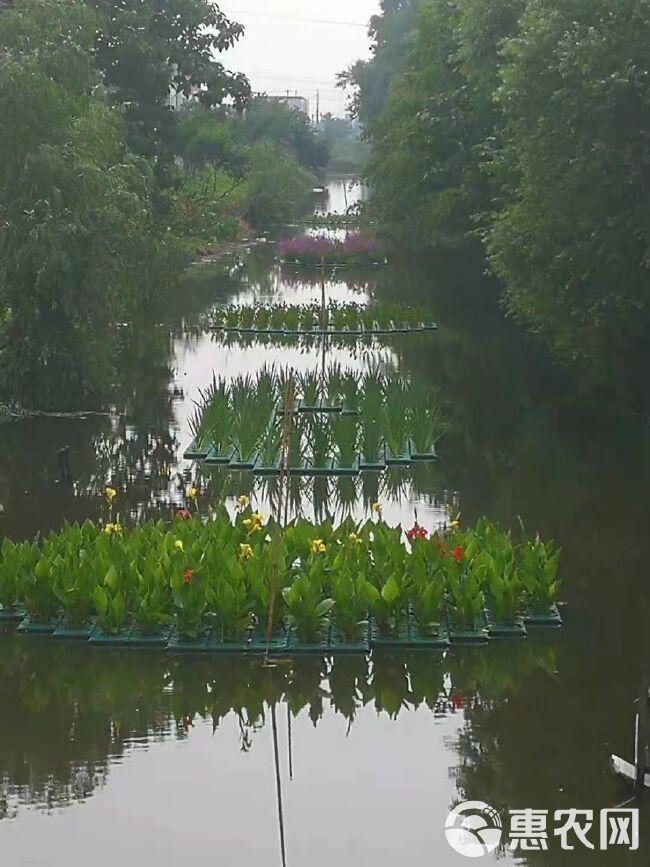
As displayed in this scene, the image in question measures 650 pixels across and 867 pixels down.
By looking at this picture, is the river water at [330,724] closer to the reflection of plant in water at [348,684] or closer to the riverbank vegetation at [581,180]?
the reflection of plant in water at [348,684]

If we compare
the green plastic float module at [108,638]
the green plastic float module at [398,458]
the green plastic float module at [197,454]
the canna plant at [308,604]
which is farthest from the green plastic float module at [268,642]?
the green plastic float module at [197,454]

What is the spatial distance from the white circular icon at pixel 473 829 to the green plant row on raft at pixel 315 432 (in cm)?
664

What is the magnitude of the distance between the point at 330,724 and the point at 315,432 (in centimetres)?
599

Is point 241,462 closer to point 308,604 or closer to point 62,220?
point 62,220

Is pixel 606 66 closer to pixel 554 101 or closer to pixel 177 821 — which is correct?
pixel 554 101

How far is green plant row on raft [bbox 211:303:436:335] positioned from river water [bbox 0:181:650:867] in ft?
40.2

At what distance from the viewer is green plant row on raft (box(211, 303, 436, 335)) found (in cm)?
2494

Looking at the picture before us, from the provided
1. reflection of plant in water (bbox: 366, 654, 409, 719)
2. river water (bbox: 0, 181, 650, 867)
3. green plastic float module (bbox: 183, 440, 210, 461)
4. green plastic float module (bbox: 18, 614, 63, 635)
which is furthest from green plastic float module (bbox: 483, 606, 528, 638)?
green plastic float module (bbox: 183, 440, 210, 461)

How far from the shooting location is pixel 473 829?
6.06 metres

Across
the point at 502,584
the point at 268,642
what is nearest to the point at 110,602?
the point at 268,642

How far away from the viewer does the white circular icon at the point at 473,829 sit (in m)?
5.88

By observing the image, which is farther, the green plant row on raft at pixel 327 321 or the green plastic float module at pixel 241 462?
the green plant row on raft at pixel 327 321

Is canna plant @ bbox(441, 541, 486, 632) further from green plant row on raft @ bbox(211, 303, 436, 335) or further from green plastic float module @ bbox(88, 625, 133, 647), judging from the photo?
green plant row on raft @ bbox(211, 303, 436, 335)

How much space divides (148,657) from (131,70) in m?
27.0
